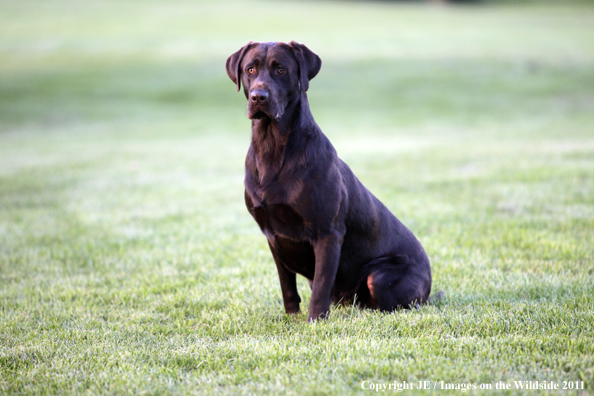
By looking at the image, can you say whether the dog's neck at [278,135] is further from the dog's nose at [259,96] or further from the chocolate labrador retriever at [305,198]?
the dog's nose at [259,96]

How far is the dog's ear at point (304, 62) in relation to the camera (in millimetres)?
3477

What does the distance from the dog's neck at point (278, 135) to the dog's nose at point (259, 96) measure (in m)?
0.23

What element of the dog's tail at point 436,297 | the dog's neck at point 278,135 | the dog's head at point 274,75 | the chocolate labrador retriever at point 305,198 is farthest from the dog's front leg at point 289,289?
the dog's head at point 274,75

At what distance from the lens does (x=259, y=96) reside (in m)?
3.23

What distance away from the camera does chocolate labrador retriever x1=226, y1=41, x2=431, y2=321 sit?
11.1 feet

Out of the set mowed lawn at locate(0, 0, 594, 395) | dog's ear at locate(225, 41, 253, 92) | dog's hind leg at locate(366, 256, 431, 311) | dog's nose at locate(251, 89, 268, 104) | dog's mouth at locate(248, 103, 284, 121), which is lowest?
mowed lawn at locate(0, 0, 594, 395)

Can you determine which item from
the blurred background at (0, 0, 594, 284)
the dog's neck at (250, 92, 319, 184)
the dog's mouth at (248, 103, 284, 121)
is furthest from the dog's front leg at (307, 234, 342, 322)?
the blurred background at (0, 0, 594, 284)

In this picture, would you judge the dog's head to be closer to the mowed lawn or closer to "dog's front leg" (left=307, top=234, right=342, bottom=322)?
"dog's front leg" (left=307, top=234, right=342, bottom=322)

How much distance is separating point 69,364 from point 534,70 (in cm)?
2927

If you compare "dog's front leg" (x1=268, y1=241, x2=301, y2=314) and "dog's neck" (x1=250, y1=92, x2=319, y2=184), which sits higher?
"dog's neck" (x1=250, y1=92, x2=319, y2=184)

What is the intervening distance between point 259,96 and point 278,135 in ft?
1.16

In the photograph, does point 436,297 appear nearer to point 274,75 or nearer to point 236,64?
point 274,75

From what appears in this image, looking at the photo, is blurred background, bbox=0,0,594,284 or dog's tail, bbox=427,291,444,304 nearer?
dog's tail, bbox=427,291,444,304

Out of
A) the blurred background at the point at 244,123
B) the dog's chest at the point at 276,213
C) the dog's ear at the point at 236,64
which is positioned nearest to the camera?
the dog's chest at the point at 276,213
